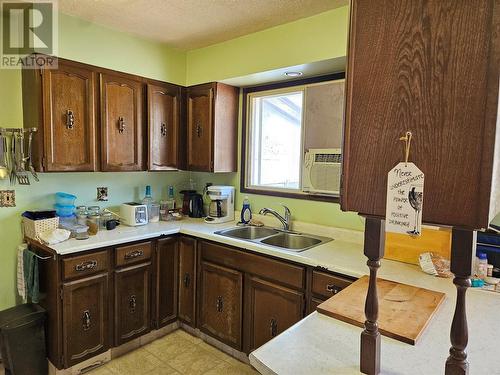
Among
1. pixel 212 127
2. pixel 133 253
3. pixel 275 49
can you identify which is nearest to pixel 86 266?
pixel 133 253

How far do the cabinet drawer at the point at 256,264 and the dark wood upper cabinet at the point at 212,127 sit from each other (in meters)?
0.77

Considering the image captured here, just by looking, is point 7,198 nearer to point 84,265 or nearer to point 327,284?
point 84,265

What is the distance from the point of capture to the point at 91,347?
7.47 ft

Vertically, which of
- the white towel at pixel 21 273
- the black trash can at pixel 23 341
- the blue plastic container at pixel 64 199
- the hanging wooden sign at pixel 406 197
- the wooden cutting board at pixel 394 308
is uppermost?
the hanging wooden sign at pixel 406 197

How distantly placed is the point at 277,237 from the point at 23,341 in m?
1.83

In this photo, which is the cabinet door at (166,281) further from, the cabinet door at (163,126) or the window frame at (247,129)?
the window frame at (247,129)

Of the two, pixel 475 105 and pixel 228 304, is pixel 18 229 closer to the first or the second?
pixel 228 304

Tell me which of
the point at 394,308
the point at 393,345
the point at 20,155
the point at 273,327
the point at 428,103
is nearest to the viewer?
the point at 428,103

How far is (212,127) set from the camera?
9.57ft

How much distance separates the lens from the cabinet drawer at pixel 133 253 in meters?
2.37

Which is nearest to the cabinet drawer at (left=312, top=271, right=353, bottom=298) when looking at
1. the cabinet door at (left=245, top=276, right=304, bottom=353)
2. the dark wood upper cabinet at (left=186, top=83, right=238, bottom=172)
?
the cabinet door at (left=245, top=276, right=304, bottom=353)

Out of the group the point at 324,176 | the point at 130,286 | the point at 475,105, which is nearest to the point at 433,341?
the point at 475,105

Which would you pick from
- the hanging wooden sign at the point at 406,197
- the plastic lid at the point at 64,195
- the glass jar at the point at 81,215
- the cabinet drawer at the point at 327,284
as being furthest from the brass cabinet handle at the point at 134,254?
the hanging wooden sign at the point at 406,197

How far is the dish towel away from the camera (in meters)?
2.21
